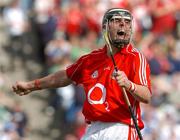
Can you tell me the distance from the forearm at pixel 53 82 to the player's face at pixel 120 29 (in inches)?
33.1

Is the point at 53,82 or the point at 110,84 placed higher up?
the point at 110,84

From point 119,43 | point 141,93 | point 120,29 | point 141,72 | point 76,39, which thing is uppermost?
point 120,29

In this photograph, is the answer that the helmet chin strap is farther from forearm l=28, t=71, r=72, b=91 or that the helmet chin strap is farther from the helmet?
forearm l=28, t=71, r=72, b=91

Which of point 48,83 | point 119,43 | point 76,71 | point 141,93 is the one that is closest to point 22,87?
point 48,83

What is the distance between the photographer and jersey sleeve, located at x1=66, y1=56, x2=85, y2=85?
24.1 feet

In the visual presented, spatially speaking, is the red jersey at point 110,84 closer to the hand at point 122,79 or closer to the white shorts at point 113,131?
the white shorts at point 113,131

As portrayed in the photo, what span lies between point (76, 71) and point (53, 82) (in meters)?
0.31

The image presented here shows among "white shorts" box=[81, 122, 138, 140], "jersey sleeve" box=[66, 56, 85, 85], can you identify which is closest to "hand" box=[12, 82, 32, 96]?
"jersey sleeve" box=[66, 56, 85, 85]

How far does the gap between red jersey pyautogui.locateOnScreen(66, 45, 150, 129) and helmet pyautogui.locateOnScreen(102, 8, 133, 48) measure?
14 centimetres

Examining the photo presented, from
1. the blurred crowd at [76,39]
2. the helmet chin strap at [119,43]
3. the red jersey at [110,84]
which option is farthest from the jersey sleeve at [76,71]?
the blurred crowd at [76,39]

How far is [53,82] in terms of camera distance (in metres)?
7.60

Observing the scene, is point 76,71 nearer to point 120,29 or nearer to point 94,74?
point 94,74

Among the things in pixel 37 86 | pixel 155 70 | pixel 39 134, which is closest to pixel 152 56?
pixel 155 70

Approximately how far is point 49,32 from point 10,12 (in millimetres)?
1038
